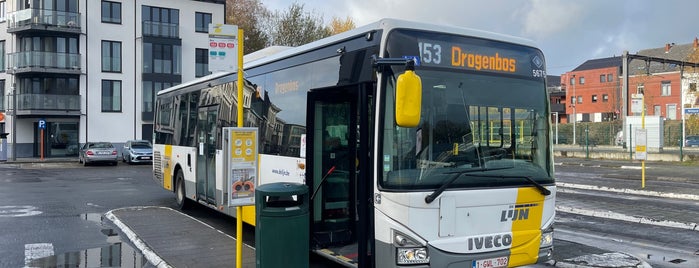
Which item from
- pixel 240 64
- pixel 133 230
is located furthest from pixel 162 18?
pixel 240 64

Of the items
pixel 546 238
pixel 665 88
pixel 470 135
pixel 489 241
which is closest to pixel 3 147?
pixel 470 135

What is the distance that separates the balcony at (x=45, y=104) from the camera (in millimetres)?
37219

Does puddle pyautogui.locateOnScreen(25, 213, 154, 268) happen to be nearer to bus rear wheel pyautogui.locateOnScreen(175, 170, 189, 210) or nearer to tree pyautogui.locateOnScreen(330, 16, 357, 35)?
bus rear wheel pyautogui.locateOnScreen(175, 170, 189, 210)

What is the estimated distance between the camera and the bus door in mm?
10039

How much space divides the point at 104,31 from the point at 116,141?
810 cm

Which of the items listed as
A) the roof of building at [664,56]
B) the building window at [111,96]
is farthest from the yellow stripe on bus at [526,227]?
the roof of building at [664,56]

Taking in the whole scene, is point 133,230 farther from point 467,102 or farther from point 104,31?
point 104,31

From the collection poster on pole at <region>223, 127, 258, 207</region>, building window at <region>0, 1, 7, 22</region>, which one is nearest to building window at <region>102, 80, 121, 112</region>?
building window at <region>0, 1, 7, 22</region>

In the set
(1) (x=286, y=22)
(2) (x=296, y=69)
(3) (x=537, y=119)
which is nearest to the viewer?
(3) (x=537, y=119)

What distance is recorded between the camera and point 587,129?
36031mm

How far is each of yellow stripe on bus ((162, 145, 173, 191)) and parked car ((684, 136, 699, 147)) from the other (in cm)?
3049

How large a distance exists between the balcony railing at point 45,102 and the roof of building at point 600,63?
7134 cm

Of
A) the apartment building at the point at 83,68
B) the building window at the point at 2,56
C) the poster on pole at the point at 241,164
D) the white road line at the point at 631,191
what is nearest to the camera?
the poster on pole at the point at 241,164

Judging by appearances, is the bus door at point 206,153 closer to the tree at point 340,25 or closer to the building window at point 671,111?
the tree at point 340,25
